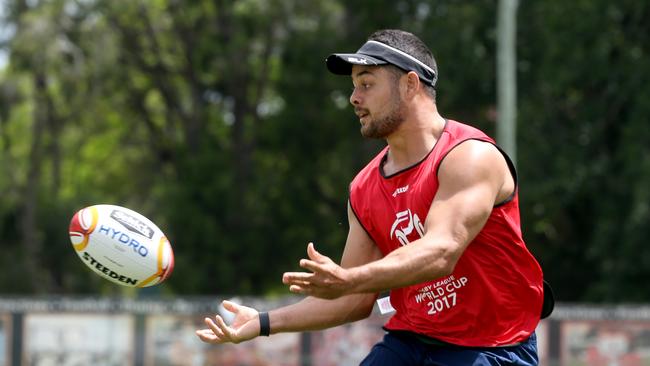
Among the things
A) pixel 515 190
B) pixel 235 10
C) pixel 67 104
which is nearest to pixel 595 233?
pixel 235 10

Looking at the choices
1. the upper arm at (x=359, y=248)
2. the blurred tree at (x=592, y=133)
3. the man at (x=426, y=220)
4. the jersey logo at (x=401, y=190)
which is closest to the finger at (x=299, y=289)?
the man at (x=426, y=220)

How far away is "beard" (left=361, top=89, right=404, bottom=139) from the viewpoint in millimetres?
5078

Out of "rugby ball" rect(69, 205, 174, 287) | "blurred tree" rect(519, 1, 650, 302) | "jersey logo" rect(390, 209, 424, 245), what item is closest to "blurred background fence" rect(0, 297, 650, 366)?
"rugby ball" rect(69, 205, 174, 287)

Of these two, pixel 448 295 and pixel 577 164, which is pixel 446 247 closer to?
pixel 448 295

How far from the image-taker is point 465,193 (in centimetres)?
470

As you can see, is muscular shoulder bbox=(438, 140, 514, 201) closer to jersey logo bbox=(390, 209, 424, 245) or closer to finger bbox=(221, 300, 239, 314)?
jersey logo bbox=(390, 209, 424, 245)

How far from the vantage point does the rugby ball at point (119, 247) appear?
5781 millimetres

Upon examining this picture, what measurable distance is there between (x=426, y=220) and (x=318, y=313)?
3.09 feet

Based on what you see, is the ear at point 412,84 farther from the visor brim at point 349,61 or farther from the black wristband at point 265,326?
the black wristband at point 265,326

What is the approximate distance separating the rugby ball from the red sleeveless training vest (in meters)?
1.32

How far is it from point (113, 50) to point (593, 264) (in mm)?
12685

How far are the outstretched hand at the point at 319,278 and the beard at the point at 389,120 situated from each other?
38.1 inches

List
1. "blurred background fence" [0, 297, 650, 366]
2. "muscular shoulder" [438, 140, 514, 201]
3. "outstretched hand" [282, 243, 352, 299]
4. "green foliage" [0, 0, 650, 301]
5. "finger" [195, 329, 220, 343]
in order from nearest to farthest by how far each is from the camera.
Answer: "outstretched hand" [282, 243, 352, 299] → "muscular shoulder" [438, 140, 514, 201] → "finger" [195, 329, 220, 343] → "blurred background fence" [0, 297, 650, 366] → "green foliage" [0, 0, 650, 301]

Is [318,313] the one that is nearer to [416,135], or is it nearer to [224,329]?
[224,329]
